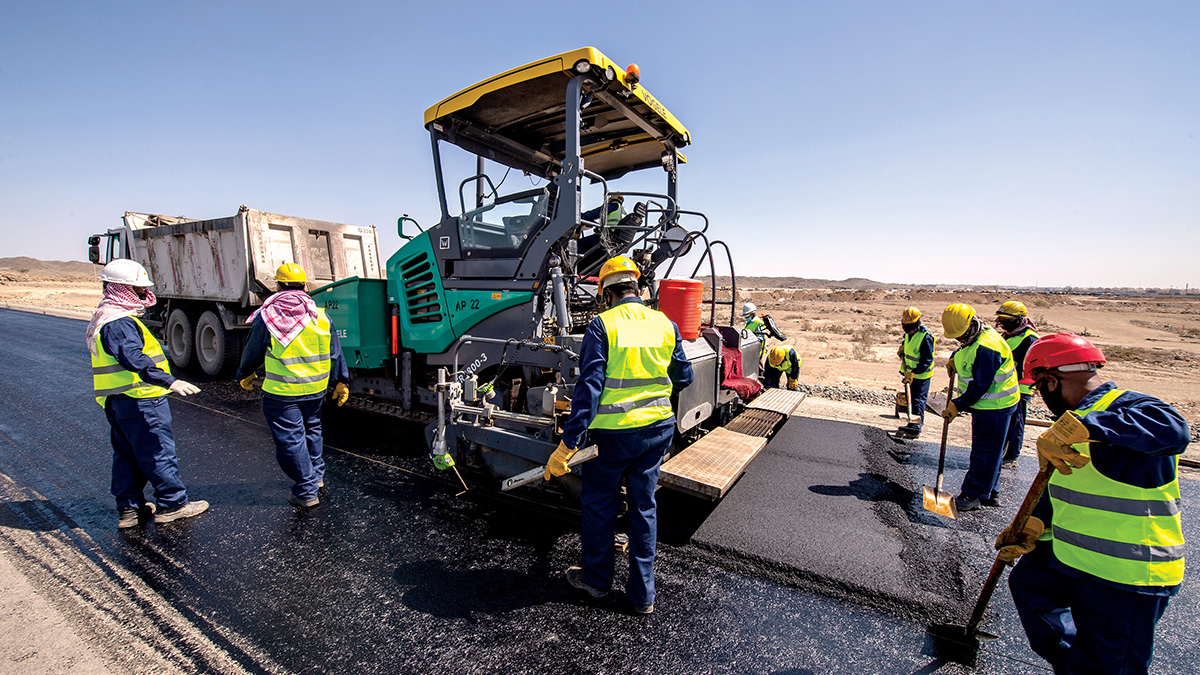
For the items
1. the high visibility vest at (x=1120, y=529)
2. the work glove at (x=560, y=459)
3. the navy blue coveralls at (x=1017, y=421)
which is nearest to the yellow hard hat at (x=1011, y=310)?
the navy blue coveralls at (x=1017, y=421)

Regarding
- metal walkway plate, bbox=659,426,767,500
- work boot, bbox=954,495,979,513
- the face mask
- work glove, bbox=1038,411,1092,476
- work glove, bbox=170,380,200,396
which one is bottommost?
work boot, bbox=954,495,979,513

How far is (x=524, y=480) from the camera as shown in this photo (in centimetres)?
326

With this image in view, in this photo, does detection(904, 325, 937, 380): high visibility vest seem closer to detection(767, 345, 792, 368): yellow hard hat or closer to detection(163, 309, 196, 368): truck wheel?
detection(767, 345, 792, 368): yellow hard hat

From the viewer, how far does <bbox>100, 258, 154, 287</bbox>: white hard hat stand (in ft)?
11.4

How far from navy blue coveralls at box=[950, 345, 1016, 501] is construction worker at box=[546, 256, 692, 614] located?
110 inches

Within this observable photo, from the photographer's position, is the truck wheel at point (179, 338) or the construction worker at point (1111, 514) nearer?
the construction worker at point (1111, 514)

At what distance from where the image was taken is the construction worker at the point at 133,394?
11.2 feet

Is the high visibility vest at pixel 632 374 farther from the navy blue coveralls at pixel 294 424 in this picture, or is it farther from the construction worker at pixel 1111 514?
the navy blue coveralls at pixel 294 424

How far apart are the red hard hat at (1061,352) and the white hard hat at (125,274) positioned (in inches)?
192

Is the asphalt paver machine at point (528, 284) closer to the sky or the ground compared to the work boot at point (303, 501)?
closer to the sky

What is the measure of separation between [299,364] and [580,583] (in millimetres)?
2527

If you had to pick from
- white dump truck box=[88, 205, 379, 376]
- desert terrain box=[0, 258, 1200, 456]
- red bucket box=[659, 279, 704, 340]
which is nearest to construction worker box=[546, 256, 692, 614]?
red bucket box=[659, 279, 704, 340]

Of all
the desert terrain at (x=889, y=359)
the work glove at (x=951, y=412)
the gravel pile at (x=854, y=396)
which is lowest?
the desert terrain at (x=889, y=359)

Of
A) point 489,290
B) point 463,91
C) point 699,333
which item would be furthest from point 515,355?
point 463,91
